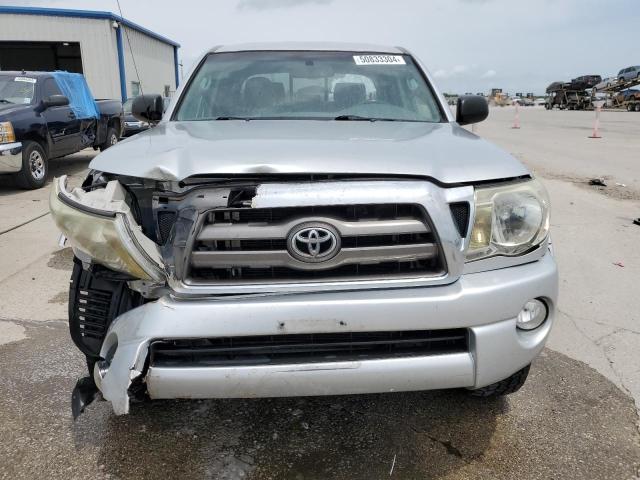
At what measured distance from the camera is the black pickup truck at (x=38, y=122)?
8.03 meters

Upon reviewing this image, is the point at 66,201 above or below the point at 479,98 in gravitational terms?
below

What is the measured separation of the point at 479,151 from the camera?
227 cm

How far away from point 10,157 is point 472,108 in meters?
7.16

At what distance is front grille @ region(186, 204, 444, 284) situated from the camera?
1.91 metres

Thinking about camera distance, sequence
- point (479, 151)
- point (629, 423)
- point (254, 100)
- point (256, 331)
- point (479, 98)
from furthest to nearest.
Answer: point (479, 98)
point (254, 100)
point (629, 423)
point (479, 151)
point (256, 331)

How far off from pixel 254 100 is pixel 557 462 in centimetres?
251

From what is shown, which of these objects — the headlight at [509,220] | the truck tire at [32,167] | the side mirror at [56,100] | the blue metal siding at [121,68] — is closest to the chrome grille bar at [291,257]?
the headlight at [509,220]

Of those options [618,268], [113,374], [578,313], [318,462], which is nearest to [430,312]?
[318,462]

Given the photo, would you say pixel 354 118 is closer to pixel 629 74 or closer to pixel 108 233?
pixel 108 233

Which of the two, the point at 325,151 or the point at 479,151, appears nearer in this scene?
the point at 325,151

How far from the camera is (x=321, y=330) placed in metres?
1.86

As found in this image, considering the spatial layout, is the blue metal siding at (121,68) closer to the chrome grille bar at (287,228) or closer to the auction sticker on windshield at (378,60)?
the auction sticker on windshield at (378,60)

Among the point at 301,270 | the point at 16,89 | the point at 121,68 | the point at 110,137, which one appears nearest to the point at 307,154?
the point at 301,270

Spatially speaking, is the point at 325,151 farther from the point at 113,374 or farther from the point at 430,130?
the point at 113,374
